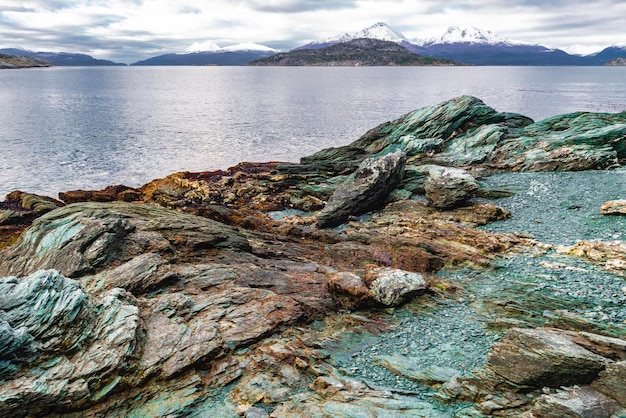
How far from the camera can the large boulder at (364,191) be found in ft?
98.5

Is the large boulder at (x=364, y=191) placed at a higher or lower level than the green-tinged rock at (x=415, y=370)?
higher

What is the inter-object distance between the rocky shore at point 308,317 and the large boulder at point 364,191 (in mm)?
2635

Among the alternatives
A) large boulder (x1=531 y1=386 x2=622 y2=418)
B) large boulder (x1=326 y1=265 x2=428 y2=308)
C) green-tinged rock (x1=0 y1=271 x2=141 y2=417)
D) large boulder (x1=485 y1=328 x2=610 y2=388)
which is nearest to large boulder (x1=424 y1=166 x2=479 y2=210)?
large boulder (x1=326 y1=265 x2=428 y2=308)

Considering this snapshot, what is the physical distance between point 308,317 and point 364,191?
17339 mm

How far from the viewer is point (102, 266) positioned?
52.9 feet

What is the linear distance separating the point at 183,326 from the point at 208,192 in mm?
27005

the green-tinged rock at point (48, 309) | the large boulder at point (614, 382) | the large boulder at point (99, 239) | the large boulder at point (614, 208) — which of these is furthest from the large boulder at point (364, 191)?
the large boulder at point (614, 382)

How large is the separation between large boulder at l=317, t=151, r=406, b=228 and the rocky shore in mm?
2635

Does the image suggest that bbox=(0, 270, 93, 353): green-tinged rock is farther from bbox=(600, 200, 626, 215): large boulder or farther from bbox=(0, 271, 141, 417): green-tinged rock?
bbox=(600, 200, 626, 215): large boulder

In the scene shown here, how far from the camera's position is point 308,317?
48.4 ft

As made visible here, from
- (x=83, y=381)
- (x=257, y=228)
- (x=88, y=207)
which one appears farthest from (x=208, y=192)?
(x=83, y=381)

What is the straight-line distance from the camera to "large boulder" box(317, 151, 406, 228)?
3002 cm

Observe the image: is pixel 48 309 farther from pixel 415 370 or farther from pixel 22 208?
pixel 22 208

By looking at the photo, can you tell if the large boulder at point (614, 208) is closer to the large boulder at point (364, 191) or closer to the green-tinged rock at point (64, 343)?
the large boulder at point (364, 191)
